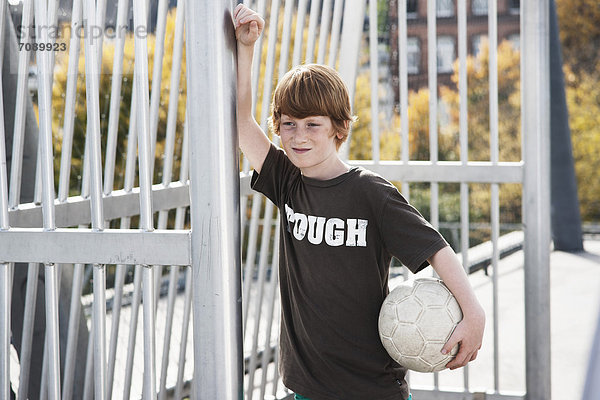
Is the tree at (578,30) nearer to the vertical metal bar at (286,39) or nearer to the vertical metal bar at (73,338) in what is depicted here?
the vertical metal bar at (286,39)

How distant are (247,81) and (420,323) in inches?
32.7

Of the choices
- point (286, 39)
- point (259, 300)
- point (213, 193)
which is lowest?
point (259, 300)

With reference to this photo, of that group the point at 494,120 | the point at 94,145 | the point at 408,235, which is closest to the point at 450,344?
the point at 408,235

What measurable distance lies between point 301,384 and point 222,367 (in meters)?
0.47

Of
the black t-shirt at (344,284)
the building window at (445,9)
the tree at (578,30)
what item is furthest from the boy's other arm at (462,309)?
the tree at (578,30)

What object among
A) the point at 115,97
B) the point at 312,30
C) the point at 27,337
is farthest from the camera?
the point at 312,30

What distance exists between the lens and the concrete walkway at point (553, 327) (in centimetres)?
538

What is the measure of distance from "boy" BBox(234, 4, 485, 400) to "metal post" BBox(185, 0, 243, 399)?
0.97 feet

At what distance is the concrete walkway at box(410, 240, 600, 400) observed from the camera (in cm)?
538

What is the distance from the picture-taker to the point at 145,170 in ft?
6.56

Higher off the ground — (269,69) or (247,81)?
(269,69)

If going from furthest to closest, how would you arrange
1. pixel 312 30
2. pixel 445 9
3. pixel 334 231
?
1. pixel 445 9
2. pixel 312 30
3. pixel 334 231

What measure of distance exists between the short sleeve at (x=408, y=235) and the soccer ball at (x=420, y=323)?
3.1 inches

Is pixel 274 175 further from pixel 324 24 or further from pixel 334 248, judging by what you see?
pixel 324 24
